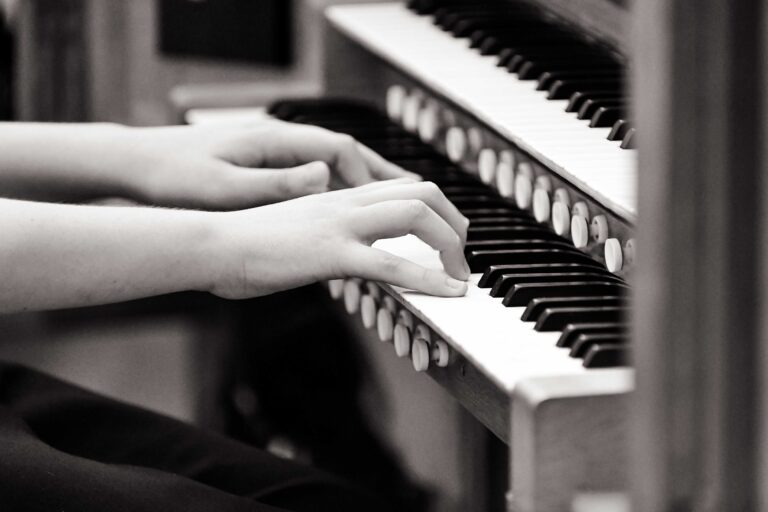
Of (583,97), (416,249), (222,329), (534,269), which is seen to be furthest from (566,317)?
(222,329)

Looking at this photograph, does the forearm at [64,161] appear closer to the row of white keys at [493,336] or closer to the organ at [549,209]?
the organ at [549,209]

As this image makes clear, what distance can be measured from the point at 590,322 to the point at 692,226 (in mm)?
370

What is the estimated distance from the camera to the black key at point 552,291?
1.26 meters

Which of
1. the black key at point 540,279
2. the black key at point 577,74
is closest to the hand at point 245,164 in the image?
the black key at point 577,74

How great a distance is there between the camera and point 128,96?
2.77 metres

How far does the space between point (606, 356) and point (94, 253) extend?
479mm

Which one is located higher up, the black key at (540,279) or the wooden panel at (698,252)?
the wooden panel at (698,252)

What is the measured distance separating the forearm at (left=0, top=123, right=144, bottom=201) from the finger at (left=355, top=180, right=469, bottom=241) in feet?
1.36

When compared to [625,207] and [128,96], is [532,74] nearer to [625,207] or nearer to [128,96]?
[625,207]

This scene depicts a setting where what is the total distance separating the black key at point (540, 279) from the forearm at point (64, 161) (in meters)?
0.54

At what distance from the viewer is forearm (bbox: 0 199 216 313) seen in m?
1.21

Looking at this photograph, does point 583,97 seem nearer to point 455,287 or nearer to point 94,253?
point 455,287

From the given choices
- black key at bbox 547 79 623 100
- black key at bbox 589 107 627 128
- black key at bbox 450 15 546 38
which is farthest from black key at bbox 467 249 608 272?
black key at bbox 450 15 546 38

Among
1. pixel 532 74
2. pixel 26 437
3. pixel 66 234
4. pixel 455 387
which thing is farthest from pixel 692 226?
pixel 532 74
